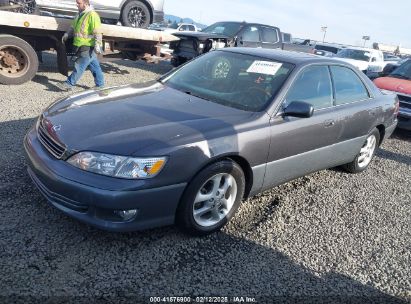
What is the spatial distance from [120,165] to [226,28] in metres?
10.1

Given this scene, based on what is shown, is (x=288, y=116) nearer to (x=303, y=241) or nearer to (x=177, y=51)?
(x=303, y=241)

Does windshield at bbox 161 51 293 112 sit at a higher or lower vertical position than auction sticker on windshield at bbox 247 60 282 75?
lower

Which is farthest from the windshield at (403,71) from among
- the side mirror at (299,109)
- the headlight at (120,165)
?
the headlight at (120,165)

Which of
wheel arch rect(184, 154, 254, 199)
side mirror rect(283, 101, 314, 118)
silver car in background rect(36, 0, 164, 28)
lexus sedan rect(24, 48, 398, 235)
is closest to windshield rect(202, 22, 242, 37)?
silver car in background rect(36, 0, 164, 28)

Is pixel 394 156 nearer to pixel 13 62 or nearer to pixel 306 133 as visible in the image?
pixel 306 133

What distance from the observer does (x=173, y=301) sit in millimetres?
2529

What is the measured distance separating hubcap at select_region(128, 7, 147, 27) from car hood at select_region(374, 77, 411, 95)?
622 cm

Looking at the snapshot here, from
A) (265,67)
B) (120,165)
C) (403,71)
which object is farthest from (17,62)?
(403,71)

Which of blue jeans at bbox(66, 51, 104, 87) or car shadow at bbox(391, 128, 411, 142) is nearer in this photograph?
blue jeans at bbox(66, 51, 104, 87)

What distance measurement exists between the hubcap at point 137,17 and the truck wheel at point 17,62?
11.0ft

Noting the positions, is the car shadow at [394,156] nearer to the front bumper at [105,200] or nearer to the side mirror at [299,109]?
the side mirror at [299,109]

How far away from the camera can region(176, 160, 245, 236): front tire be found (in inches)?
118

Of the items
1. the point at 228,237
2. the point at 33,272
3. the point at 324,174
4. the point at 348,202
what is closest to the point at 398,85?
the point at 324,174

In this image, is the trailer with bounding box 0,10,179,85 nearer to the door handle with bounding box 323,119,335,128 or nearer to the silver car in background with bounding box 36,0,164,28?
the silver car in background with bounding box 36,0,164,28
